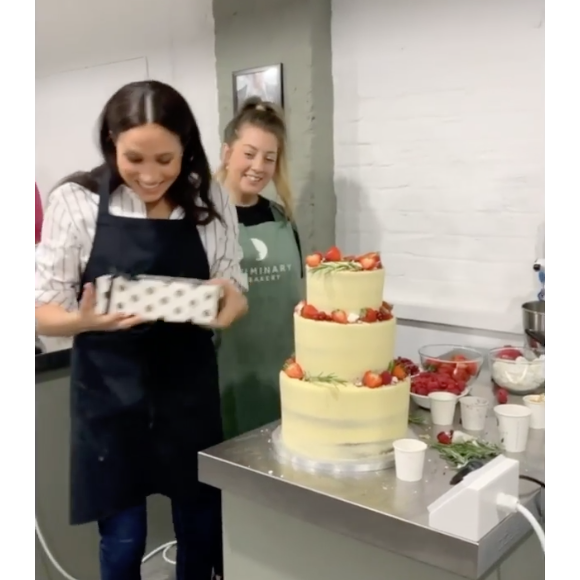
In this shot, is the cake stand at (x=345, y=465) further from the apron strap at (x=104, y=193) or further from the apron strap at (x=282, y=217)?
the apron strap at (x=282, y=217)

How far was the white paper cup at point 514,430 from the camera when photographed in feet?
4.37

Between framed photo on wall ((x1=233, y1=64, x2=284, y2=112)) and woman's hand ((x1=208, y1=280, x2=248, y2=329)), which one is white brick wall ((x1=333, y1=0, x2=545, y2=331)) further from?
woman's hand ((x1=208, y1=280, x2=248, y2=329))

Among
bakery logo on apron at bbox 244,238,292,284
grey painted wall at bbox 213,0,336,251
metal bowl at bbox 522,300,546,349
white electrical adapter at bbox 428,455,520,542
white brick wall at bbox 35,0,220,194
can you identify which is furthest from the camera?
white brick wall at bbox 35,0,220,194

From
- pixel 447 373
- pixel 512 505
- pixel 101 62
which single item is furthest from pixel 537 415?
pixel 101 62

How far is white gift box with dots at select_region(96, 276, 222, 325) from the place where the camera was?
4.74 ft

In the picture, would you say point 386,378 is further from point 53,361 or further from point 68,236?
point 53,361

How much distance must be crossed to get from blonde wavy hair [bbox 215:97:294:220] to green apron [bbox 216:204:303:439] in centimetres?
6

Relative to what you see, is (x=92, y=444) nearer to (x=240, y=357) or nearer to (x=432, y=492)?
(x=240, y=357)

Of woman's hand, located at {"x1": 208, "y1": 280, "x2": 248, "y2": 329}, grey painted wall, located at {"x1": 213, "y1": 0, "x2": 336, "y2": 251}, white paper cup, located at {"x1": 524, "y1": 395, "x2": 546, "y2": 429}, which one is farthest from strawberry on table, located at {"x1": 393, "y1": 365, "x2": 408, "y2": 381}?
grey painted wall, located at {"x1": 213, "y1": 0, "x2": 336, "y2": 251}

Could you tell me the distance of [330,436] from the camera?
50.3 inches

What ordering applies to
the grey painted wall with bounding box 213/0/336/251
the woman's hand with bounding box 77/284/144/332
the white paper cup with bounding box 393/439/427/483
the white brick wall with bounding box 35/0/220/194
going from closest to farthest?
the white paper cup with bounding box 393/439/427/483 → the woman's hand with bounding box 77/284/144/332 → the grey painted wall with bounding box 213/0/336/251 → the white brick wall with bounding box 35/0/220/194

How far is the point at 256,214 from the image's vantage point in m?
1.99
